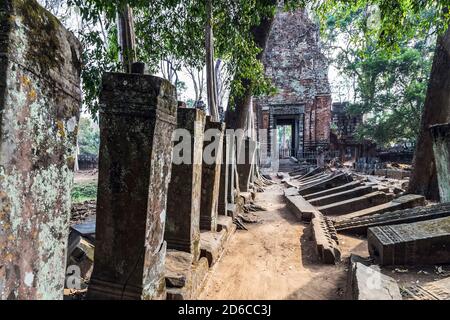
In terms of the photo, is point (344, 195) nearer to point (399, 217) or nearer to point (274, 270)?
point (399, 217)

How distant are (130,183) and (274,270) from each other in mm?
2270

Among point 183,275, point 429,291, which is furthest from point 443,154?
point 183,275

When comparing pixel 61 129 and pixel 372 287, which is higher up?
pixel 61 129

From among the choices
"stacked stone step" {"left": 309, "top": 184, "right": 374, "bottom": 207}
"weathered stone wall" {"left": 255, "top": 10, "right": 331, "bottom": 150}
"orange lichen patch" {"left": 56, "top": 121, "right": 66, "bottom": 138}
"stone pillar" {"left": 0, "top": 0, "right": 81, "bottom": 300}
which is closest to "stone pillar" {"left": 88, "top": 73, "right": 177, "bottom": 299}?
"stone pillar" {"left": 0, "top": 0, "right": 81, "bottom": 300}

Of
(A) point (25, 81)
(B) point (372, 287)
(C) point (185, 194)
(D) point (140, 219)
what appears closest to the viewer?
(A) point (25, 81)

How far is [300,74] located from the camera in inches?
794

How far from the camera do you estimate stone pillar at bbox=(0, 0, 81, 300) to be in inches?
38.7

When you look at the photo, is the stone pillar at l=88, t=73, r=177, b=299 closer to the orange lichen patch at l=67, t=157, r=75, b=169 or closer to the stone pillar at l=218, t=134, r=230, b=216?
the orange lichen patch at l=67, t=157, r=75, b=169

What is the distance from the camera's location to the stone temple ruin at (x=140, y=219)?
105cm

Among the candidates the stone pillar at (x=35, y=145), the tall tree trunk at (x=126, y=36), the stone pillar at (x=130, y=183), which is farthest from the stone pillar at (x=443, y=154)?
the stone pillar at (x=35, y=145)

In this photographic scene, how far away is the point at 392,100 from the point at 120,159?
17.2 meters

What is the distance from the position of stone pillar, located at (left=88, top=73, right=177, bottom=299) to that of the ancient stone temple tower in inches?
713

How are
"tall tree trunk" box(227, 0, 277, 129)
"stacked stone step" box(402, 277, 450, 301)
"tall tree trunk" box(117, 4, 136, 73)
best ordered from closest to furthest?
"stacked stone step" box(402, 277, 450, 301) < "tall tree trunk" box(117, 4, 136, 73) < "tall tree trunk" box(227, 0, 277, 129)

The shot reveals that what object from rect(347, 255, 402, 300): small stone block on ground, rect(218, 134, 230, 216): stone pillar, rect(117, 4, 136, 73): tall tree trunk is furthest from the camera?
rect(218, 134, 230, 216): stone pillar
